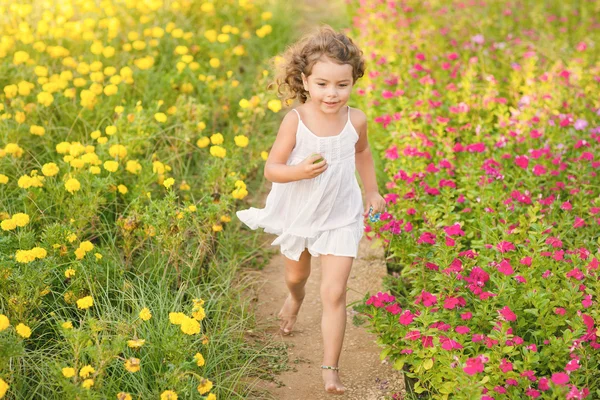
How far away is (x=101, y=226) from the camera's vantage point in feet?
12.4

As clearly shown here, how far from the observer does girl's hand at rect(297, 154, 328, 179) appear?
2.94 m

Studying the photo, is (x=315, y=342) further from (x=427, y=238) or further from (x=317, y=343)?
(x=427, y=238)

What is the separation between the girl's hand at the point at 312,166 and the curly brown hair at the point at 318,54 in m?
0.40

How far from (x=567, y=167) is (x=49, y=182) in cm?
284

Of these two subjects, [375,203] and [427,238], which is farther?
[427,238]

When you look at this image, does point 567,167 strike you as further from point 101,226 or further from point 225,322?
point 101,226

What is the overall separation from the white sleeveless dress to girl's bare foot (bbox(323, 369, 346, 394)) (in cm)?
48

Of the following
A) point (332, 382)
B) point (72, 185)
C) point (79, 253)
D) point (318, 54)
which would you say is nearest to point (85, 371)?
point (79, 253)

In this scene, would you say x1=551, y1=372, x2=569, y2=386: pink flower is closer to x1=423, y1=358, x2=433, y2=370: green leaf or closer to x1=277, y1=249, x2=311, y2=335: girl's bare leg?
x1=423, y1=358, x2=433, y2=370: green leaf

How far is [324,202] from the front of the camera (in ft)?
10.6

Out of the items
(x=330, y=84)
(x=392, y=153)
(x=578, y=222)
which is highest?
(x=330, y=84)

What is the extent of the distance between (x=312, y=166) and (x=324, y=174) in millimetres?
280

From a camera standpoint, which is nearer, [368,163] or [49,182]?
[368,163]

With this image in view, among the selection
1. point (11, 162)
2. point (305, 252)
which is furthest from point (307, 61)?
point (11, 162)
